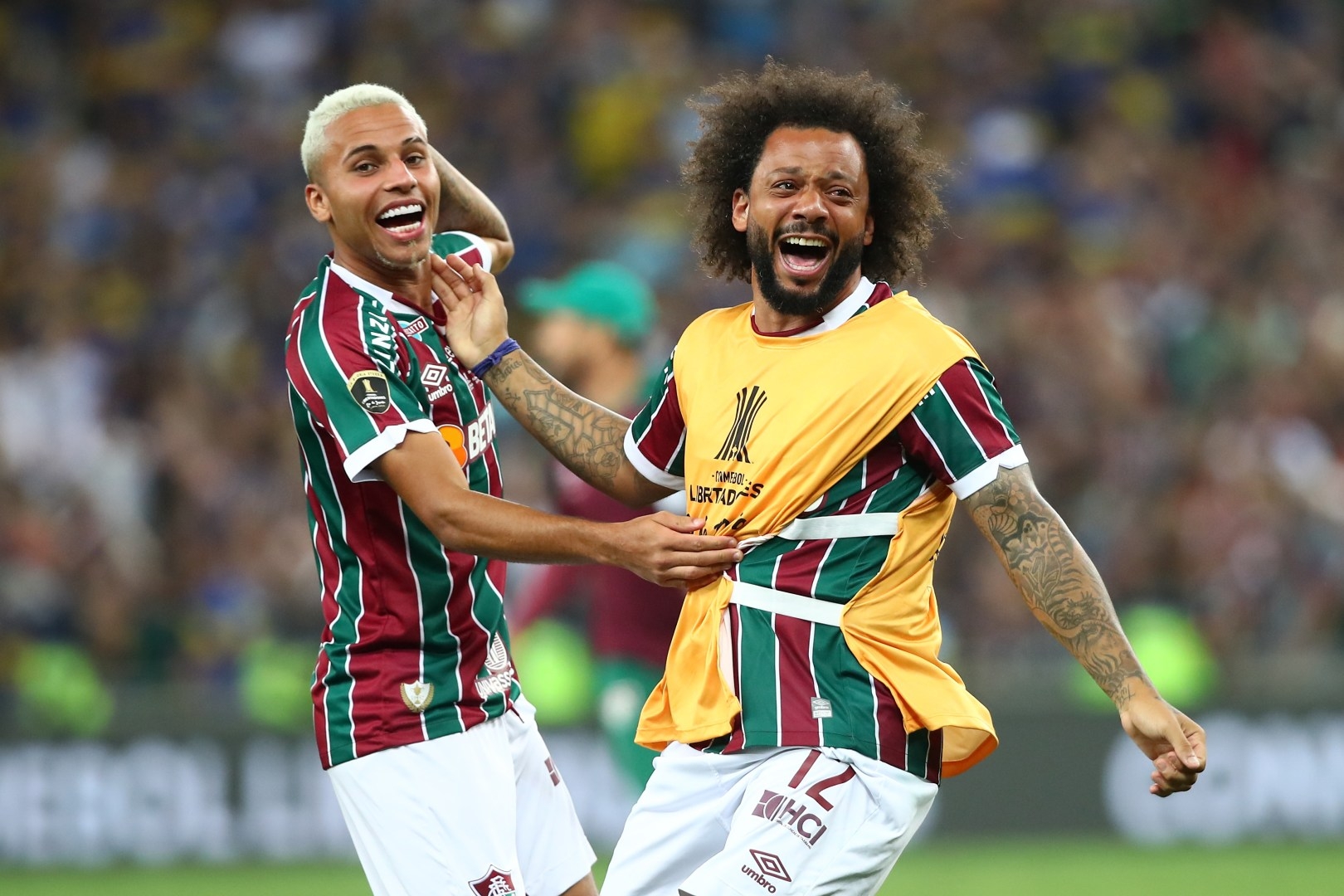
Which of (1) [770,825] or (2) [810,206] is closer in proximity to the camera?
(1) [770,825]

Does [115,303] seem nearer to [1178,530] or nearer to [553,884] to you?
[1178,530]

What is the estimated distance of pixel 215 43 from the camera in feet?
51.5

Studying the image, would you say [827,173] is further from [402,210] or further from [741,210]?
[402,210]

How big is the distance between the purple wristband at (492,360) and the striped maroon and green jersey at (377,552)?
7cm

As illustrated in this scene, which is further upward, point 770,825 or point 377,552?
point 377,552

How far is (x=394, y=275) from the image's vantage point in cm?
514

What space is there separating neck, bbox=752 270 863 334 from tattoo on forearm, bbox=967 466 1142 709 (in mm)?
618

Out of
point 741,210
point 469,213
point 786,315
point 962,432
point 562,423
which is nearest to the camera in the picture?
point 962,432

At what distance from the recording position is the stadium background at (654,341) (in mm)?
10953

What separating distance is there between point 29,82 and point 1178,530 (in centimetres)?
978

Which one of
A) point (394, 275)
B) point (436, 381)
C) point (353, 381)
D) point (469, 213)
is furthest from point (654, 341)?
point (353, 381)

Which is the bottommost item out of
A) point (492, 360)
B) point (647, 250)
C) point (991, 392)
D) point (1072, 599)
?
point (1072, 599)

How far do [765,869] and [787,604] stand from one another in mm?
623

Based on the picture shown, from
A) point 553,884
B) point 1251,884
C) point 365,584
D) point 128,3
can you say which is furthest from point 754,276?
point 128,3
